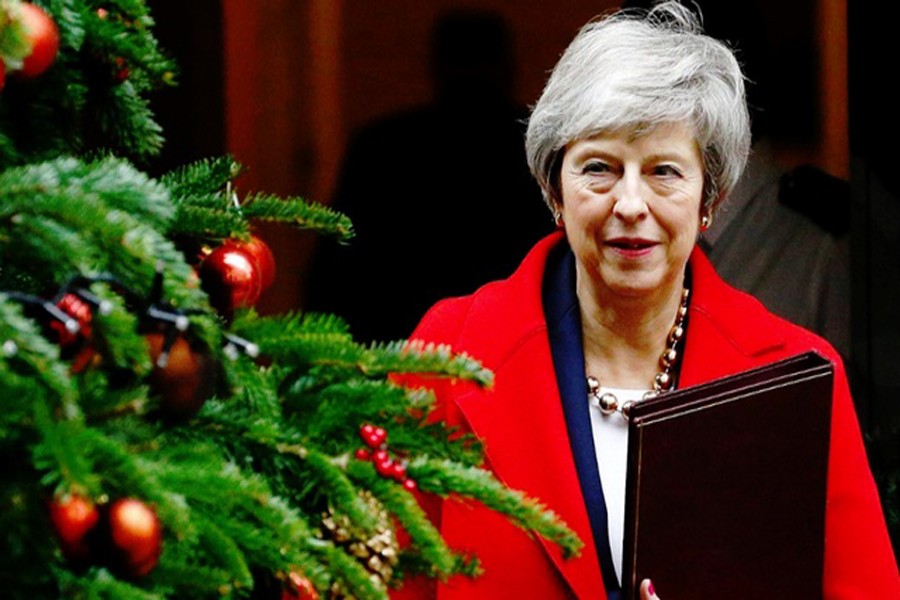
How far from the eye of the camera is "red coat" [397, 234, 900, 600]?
2.41 m

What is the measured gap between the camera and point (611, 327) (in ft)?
8.65

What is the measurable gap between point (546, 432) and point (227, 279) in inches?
37.0

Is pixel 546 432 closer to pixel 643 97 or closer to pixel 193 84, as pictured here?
pixel 643 97

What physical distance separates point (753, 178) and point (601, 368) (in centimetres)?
127

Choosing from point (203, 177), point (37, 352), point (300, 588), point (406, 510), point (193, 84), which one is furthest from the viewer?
point (193, 84)

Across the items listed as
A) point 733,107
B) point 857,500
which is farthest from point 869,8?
point 857,500

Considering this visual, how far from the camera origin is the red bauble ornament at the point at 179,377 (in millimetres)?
1332

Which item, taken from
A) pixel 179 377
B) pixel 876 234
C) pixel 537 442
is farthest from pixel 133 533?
pixel 876 234

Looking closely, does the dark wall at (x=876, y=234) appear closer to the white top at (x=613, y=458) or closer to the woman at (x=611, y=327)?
the woman at (x=611, y=327)

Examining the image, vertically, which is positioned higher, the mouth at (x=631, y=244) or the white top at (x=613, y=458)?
the mouth at (x=631, y=244)

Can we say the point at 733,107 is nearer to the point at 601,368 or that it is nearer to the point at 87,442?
the point at 601,368

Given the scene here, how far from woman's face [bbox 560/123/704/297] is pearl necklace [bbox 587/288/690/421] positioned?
157 mm

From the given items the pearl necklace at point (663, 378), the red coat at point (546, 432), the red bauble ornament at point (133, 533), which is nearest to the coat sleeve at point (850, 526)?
the red coat at point (546, 432)

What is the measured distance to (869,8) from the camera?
3.83 metres
